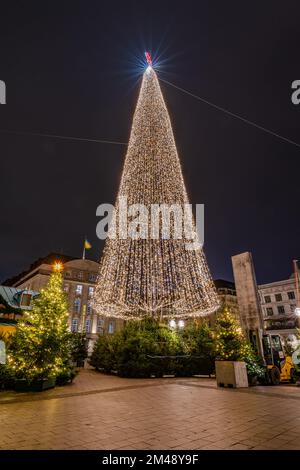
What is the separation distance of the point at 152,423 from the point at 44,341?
24.8ft

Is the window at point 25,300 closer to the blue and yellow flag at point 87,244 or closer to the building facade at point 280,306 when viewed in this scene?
the blue and yellow flag at point 87,244

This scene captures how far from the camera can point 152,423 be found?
555 cm

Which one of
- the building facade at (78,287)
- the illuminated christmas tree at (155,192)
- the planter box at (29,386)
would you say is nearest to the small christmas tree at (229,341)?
the illuminated christmas tree at (155,192)

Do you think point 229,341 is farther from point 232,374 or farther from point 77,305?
point 77,305

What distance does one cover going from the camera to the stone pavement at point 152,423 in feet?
14.1

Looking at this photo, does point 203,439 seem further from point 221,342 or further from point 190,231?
point 190,231

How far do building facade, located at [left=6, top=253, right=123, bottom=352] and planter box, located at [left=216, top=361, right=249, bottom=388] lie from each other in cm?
4390

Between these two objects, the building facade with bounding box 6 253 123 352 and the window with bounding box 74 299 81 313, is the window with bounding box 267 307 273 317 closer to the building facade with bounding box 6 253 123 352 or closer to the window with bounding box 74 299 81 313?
the building facade with bounding box 6 253 123 352

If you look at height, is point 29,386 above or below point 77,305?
below

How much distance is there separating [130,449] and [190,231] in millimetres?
12509

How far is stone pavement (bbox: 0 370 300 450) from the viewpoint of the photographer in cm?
429

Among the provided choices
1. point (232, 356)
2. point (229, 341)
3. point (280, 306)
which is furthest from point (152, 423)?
point (280, 306)

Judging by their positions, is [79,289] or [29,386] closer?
[29,386]
